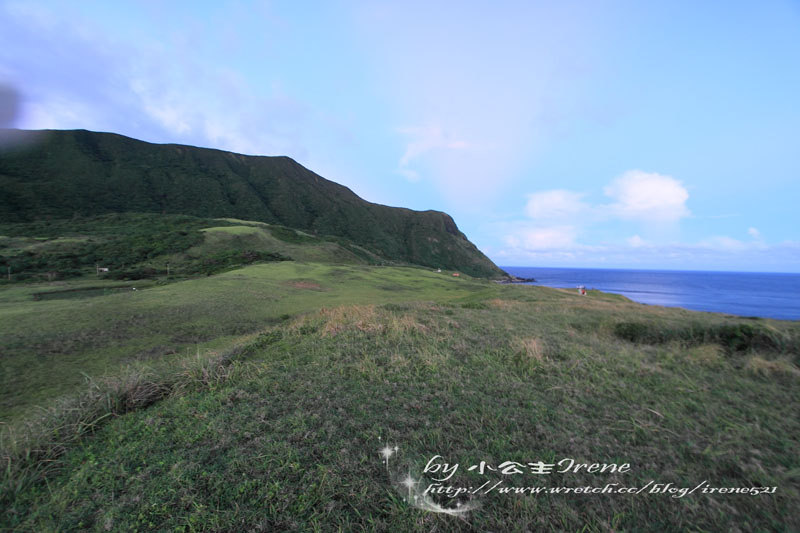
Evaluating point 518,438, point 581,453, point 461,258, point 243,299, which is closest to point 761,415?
point 581,453

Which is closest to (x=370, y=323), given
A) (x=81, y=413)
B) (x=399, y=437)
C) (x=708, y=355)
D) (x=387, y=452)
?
(x=399, y=437)

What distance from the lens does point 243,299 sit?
1445 cm

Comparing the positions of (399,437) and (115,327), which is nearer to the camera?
(399,437)

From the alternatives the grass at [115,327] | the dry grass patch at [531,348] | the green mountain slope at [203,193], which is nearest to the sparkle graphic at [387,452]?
the dry grass patch at [531,348]

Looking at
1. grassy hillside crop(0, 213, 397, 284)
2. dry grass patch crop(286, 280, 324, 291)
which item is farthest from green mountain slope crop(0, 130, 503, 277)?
dry grass patch crop(286, 280, 324, 291)

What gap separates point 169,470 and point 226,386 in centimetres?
190

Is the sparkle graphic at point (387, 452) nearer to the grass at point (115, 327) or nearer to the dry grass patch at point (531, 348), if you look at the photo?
the dry grass patch at point (531, 348)

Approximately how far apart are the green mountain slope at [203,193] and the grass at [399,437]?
293 feet

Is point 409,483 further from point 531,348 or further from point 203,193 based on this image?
point 203,193

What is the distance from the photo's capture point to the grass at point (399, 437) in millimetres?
2455

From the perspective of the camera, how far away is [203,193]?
9575 centimetres

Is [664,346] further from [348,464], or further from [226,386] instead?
[226,386]

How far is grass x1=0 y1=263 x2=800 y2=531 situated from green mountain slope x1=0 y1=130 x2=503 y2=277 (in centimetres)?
8923

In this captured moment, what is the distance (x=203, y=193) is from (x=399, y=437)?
114m
